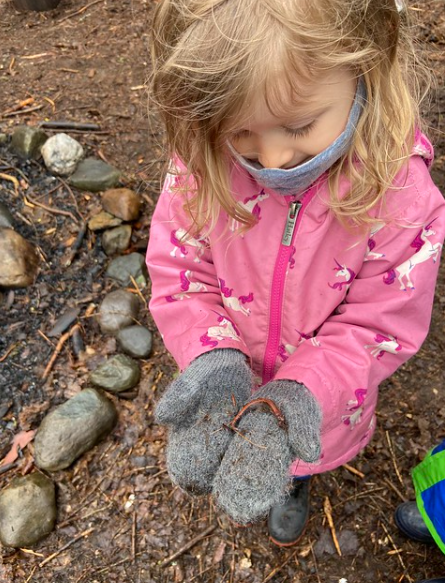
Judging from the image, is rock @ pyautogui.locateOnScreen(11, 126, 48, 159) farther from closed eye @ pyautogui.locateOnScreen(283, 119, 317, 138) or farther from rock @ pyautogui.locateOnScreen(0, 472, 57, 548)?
closed eye @ pyautogui.locateOnScreen(283, 119, 317, 138)

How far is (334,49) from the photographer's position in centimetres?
106

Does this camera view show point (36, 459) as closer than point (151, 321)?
Yes

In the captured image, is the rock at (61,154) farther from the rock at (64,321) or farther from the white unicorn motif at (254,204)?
the white unicorn motif at (254,204)

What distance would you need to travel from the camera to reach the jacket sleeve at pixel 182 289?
5.17ft

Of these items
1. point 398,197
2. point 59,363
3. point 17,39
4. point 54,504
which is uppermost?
point 398,197

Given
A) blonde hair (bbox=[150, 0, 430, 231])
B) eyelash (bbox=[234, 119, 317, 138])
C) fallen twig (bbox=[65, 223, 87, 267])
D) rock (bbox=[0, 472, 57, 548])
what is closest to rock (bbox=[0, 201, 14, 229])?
fallen twig (bbox=[65, 223, 87, 267])

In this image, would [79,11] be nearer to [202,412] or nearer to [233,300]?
[233,300]

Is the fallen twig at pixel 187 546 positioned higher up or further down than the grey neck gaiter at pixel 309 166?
further down

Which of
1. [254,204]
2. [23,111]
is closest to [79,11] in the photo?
[23,111]

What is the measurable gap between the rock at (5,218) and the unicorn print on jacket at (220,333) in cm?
167

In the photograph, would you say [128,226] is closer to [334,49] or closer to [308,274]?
[308,274]

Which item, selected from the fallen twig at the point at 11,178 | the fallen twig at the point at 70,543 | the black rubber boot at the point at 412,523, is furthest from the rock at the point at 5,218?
the black rubber boot at the point at 412,523

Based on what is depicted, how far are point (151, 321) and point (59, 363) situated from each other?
49 centimetres

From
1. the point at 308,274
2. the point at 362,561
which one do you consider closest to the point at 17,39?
the point at 308,274
